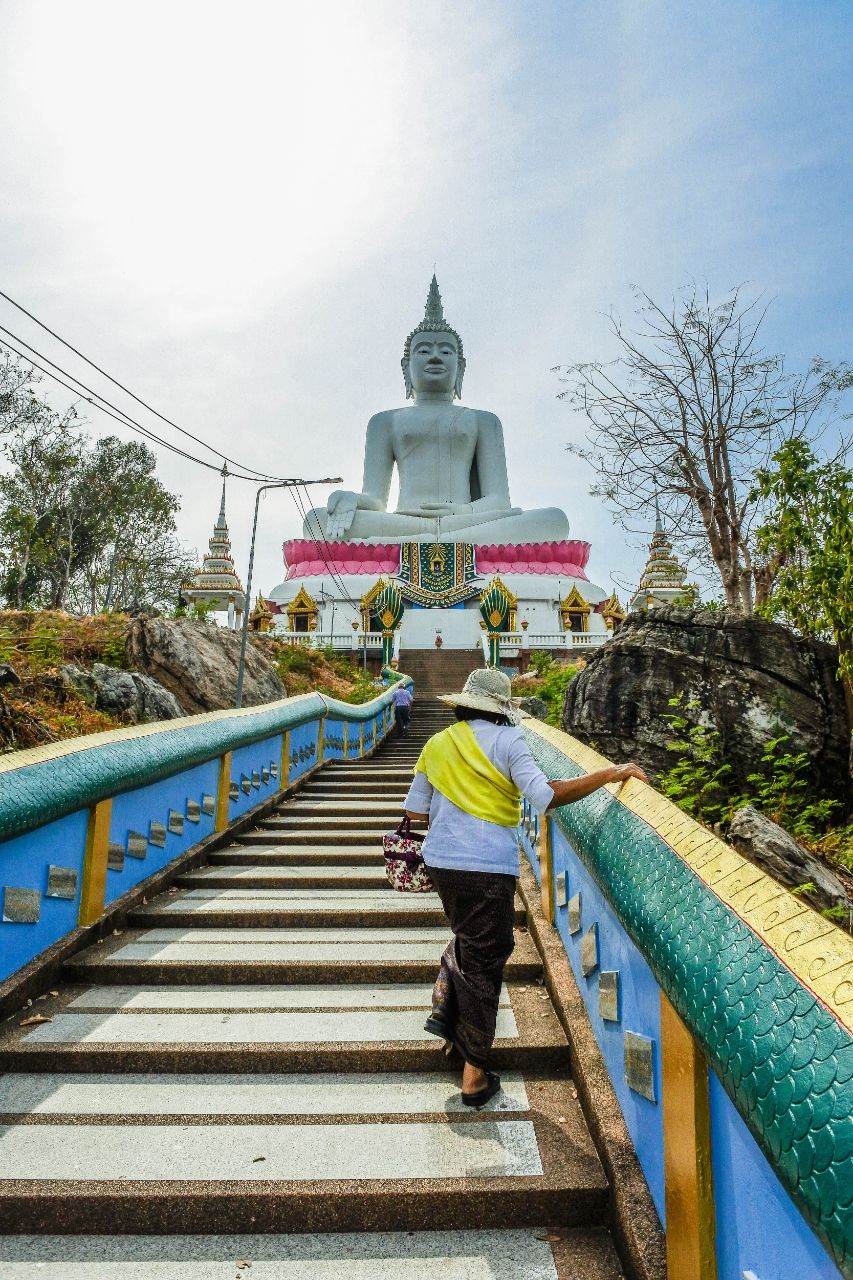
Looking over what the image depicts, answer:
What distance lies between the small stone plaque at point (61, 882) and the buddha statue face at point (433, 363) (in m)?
27.1

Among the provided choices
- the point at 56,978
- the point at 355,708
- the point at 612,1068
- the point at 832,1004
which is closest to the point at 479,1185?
the point at 612,1068

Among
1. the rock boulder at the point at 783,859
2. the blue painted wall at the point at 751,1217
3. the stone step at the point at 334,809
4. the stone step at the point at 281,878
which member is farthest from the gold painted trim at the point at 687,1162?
the stone step at the point at 334,809

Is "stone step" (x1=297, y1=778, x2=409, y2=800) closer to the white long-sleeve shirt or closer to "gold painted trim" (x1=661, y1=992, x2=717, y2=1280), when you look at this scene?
the white long-sleeve shirt

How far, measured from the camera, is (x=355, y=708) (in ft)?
35.0

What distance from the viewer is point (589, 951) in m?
2.87

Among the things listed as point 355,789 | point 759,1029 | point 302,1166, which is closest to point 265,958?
point 302,1166

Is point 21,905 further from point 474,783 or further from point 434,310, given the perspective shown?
point 434,310

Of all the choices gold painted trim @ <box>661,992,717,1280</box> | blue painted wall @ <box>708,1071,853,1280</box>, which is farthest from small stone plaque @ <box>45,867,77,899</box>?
blue painted wall @ <box>708,1071,853,1280</box>

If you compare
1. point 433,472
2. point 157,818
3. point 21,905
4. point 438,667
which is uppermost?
point 433,472

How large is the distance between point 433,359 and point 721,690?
938 inches

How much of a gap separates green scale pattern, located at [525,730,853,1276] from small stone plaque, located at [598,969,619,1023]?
14.5 inches

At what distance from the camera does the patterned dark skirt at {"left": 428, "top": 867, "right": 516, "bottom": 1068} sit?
2635 millimetres

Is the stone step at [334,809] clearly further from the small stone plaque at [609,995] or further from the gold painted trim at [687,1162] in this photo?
the gold painted trim at [687,1162]

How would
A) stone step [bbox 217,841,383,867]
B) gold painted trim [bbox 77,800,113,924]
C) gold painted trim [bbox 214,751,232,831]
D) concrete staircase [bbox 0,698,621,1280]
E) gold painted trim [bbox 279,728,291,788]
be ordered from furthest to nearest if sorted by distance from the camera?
gold painted trim [bbox 279,728,291,788]
gold painted trim [bbox 214,751,232,831]
stone step [bbox 217,841,383,867]
gold painted trim [bbox 77,800,113,924]
concrete staircase [bbox 0,698,621,1280]
